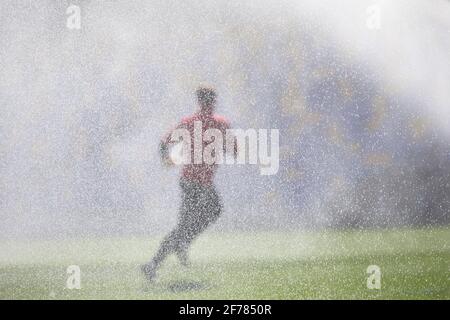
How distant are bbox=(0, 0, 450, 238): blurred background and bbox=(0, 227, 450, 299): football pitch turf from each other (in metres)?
0.12

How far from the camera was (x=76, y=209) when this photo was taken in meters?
3.68

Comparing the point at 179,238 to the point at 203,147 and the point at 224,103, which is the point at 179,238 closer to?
the point at 203,147

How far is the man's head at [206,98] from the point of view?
335cm

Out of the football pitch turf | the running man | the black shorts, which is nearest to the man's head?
the running man

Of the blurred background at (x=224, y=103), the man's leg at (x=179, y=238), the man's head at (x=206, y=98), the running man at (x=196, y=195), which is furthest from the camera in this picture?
the blurred background at (x=224, y=103)

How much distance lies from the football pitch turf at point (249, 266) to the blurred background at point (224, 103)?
115 mm

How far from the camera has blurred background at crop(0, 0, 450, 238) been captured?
11.7ft

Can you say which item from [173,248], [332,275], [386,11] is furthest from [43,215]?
[386,11]

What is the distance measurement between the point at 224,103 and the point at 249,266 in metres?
0.97

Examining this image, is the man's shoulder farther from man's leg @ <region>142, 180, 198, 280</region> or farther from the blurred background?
man's leg @ <region>142, 180, 198, 280</region>

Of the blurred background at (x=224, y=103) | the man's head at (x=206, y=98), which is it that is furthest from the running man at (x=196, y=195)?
the blurred background at (x=224, y=103)

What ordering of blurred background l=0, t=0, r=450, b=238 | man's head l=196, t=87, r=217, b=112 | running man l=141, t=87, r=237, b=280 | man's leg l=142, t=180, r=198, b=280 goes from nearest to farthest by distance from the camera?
1. man's leg l=142, t=180, r=198, b=280
2. running man l=141, t=87, r=237, b=280
3. man's head l=196, t=87, r=217, b=112
4. blurred background l=0, t=0, r=450, b=238

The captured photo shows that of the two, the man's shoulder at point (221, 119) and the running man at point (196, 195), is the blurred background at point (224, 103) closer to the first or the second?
the man's shoulder at point (221, 119)
